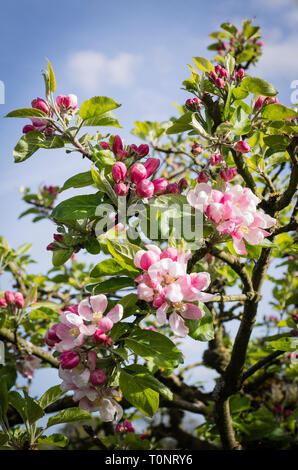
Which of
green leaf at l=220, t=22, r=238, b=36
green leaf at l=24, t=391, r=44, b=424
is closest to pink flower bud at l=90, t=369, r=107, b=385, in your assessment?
green leaf at l=24, t=391, r=44, b=424

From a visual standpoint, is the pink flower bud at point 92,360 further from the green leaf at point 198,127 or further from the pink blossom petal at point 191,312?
the green leaf at point 198,127

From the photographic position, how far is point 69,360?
97 centimetres

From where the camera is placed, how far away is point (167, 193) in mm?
1216

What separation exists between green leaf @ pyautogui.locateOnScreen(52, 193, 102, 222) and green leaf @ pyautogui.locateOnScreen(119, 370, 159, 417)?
1.51 ft

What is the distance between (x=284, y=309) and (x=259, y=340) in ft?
3.01

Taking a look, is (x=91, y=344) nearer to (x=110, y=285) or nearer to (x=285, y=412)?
(x=110, y=285)

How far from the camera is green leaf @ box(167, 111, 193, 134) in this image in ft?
4.47

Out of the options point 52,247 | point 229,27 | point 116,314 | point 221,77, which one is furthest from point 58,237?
point 229,27

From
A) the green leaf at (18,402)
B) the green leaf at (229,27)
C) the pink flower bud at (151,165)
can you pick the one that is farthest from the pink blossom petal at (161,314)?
the green leaf at (229,27)

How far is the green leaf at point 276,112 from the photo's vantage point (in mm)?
1359

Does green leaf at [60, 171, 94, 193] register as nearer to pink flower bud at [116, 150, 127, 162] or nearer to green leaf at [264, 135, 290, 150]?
pink flower bud at [116, 150, 127, 162]

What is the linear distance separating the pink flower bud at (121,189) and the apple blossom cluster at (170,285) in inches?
7.5

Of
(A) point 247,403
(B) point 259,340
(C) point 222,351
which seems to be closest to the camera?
(A) point 247,403
